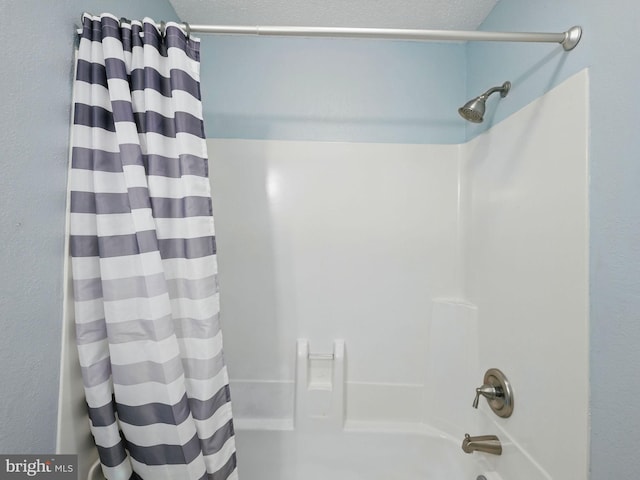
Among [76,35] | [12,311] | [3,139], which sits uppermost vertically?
[76,35]

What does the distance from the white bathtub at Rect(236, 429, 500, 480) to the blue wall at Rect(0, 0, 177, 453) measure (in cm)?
89

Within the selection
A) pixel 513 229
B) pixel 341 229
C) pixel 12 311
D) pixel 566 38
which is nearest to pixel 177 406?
pixel 12 311

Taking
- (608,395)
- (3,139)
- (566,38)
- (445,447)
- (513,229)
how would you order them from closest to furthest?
(3,139) < (608,395) < (566,38) < (513,229) < (445,447)

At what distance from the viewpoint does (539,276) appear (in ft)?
2.89

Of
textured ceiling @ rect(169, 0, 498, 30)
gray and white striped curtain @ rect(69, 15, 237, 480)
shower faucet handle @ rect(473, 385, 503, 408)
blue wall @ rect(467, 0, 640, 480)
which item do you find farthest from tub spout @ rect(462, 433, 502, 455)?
textured ceiling @ rect(169, 0, 498, 30)

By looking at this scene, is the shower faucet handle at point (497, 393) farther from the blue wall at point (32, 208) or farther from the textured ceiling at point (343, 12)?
the textured ceiling at point (343, 12)

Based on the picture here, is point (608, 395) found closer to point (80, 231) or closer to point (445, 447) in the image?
point (445, 447)

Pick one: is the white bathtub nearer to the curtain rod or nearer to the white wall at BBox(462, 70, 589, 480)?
the white wall at BBox(462, 70, 589, 480)

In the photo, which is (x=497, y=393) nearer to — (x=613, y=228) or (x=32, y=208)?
(x=613, y=228)

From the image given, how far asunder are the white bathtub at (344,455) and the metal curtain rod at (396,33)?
5.11 ft

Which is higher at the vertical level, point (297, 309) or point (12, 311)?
point (12, 311)

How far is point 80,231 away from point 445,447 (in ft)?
5.37

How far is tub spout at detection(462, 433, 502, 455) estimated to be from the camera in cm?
102

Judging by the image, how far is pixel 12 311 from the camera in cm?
57
